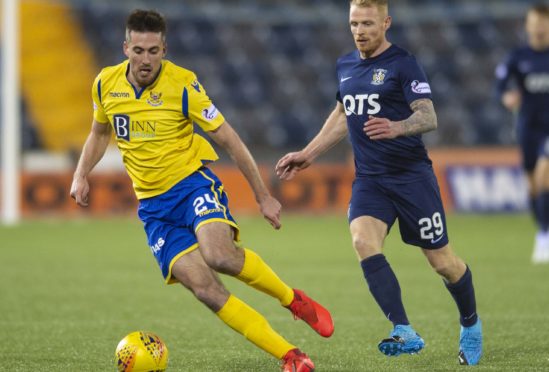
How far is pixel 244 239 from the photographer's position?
1415 centimetres

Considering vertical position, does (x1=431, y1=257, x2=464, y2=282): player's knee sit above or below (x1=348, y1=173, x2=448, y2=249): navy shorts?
below

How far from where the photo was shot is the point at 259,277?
5.71m

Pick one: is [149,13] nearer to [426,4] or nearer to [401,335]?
[401,335]

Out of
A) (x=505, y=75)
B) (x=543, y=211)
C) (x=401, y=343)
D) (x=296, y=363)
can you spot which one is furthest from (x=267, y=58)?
(x=296, y=363)

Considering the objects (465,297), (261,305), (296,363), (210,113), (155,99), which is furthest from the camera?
(261,305)

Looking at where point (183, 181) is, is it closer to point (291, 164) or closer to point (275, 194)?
point (291, 164)

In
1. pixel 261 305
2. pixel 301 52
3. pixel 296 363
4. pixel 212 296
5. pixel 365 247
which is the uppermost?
pixel 365 247

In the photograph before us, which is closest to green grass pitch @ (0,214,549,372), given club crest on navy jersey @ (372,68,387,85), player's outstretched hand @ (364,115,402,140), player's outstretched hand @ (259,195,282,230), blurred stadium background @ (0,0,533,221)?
player's outstretched hand @ (259,195,282,230)

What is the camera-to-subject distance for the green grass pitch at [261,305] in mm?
6113

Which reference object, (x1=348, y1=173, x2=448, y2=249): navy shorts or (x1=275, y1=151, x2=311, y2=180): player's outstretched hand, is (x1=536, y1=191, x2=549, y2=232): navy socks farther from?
(x1=275, y1=151, x2=311, y2=180): player's outstretched hand

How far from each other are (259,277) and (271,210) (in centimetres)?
38

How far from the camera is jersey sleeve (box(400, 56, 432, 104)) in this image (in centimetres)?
577

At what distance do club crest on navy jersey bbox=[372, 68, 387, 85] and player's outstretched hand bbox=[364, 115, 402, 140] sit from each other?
0.52 metres

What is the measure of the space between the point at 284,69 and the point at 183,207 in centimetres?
1646
